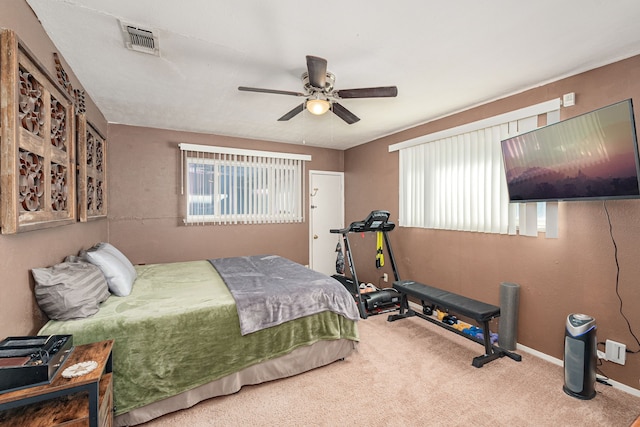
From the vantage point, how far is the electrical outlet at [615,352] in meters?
2.18

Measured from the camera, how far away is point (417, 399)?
208 centimetres

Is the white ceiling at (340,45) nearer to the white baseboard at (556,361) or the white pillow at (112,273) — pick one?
the white pillow at (112,273)

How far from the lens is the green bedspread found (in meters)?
1.78

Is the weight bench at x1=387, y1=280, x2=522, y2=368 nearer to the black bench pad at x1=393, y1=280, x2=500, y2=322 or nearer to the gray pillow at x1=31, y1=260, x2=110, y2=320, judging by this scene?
the black bench pad at x1=393, y1=280, x2=500, y2=322

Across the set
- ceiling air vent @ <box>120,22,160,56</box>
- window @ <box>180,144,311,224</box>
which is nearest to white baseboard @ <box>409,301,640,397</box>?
window @ <box>180,144,311,224</box>

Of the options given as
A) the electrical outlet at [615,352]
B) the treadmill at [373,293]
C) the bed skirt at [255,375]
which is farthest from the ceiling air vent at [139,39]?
the electrical outlet at [615,352]

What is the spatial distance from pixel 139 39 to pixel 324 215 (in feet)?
13.0

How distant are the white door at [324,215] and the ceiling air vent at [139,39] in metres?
3.42

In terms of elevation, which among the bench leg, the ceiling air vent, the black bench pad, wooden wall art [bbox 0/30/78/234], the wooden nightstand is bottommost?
the bench leg

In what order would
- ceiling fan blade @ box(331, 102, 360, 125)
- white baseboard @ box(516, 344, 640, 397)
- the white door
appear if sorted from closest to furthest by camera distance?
white baseboard @ box(516, 344, 640, 397) < ceiling fan blade @ box(331, 102, 360, 125) < the white door

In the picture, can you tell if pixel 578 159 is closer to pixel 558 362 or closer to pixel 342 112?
pixel 558 362

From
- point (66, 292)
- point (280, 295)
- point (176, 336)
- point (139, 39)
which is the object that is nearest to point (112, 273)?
point (66, 292)

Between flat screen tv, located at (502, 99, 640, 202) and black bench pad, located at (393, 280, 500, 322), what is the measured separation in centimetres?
107

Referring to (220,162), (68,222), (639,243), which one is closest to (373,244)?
(220,162)
